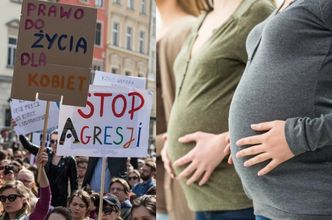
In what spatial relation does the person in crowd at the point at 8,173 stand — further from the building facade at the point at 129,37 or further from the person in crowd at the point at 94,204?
the building facade at the point at 129,37

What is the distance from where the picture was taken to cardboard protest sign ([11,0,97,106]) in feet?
5.32

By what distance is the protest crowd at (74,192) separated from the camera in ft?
5.70

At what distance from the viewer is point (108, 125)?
1889 mm

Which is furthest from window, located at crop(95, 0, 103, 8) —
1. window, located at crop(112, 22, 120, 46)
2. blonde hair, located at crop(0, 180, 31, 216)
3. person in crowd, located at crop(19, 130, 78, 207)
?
blonde hair, located at crop(0, 180, 31, 216)

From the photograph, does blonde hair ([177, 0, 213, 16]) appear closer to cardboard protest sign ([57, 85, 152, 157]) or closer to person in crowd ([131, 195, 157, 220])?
cardboard protest sign ([57, 85, 152, 157])

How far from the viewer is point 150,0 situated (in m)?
1.94

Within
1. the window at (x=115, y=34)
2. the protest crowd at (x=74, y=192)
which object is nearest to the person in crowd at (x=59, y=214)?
the protest crowd at (x=74, y=192)

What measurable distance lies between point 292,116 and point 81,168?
2.77ft

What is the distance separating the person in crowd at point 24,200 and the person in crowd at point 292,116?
0.66m

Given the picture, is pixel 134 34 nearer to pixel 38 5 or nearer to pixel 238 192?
pixel 38 5

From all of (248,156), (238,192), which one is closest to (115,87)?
(238,192)

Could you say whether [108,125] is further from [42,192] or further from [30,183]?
[30,183]

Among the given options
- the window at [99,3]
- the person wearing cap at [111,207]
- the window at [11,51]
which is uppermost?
the window at [99,3]

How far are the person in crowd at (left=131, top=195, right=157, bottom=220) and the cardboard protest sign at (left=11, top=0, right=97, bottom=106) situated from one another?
386 mm
